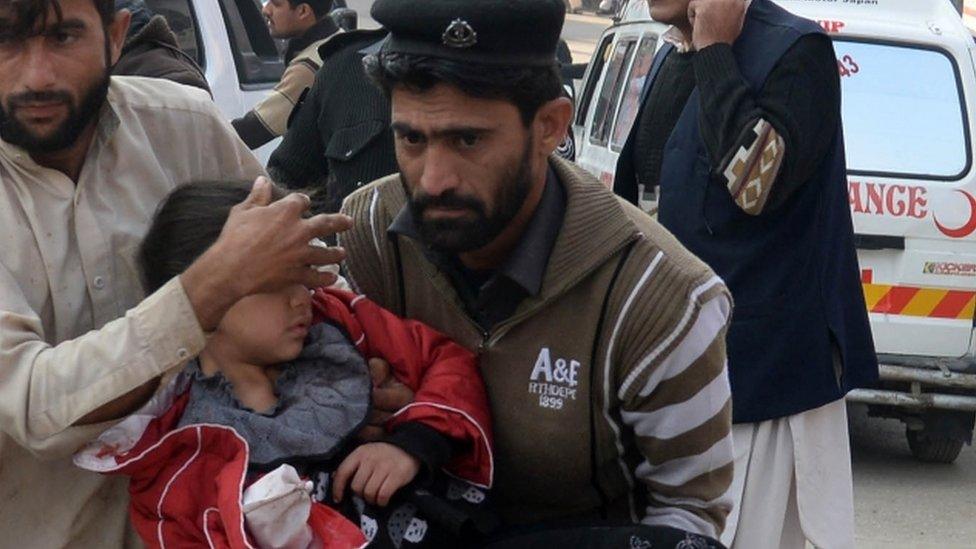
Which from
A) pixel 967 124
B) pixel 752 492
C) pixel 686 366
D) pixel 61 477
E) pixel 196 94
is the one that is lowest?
pixel 967 124

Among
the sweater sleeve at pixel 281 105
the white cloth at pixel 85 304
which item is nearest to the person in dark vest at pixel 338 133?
the sweater sleeve at pixel 281 105

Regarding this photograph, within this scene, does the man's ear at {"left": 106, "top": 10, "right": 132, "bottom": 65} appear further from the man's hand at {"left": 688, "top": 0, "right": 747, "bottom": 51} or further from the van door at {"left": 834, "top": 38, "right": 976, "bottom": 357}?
the van door at {"left": 834, "top": 38, "right": 976, "bottom": 357}

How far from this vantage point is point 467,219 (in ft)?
8.58

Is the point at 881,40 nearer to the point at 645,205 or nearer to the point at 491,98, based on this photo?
the point at 645,205

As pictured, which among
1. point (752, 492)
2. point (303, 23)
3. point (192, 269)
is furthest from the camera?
point (303, 23)

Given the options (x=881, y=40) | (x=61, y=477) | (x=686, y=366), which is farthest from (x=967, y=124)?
(x=61, y=477)

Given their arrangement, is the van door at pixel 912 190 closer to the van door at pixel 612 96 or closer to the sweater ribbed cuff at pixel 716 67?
the van door at pixel 612 96

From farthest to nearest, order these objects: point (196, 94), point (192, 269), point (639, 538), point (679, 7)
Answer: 1. point (679, 7)
2. point (196, 94)
3. point (639, 538)
4. point (192, 269)

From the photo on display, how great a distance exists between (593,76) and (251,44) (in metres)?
1.94

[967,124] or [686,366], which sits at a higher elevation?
[686,366]

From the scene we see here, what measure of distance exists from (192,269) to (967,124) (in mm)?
5682

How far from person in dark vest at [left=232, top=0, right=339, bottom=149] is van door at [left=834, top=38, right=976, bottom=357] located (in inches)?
94.3

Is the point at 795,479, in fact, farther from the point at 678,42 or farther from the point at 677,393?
the point at 677,393

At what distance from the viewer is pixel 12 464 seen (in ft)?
8.33
